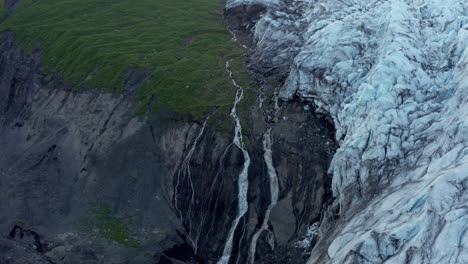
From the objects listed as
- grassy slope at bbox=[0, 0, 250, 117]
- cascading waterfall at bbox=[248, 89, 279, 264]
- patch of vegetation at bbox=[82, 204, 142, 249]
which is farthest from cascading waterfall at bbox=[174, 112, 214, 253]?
cascading waterfall at bbox=[248, 89, 279, 264]

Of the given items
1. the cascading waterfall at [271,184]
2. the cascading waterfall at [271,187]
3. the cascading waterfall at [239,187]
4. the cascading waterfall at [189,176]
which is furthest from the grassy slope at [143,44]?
the cascading waterfall at [271,187]

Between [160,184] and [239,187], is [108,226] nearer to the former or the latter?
[160,184]

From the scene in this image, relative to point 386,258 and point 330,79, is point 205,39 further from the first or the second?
point 386,258

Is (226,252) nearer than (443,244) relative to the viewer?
No

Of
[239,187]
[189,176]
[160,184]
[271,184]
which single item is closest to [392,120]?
[271,184]

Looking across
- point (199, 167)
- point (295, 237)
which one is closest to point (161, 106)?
point (199, 167)
